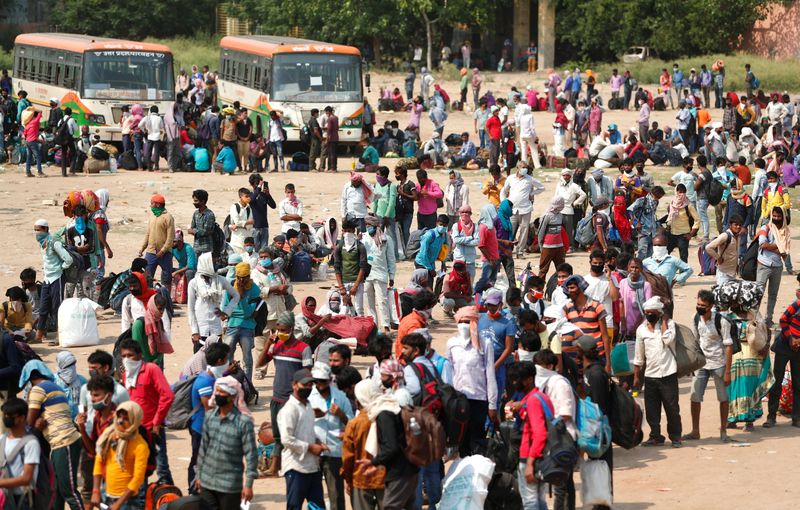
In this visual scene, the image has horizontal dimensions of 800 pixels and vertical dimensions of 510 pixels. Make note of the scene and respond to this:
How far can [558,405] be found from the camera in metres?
8.87

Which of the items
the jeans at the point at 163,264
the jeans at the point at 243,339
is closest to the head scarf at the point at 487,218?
the jeans at the point at 163,264

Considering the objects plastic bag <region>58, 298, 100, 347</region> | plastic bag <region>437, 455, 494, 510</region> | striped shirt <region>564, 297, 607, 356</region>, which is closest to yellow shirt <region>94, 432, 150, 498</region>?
plastic bag <region>437, 455, 494, 510</region>

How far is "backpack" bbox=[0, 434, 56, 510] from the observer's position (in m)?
8.12

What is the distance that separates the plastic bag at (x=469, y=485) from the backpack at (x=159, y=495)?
1.73 meters

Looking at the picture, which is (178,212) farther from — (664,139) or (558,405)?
(558,405)

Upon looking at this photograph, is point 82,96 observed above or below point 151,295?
above

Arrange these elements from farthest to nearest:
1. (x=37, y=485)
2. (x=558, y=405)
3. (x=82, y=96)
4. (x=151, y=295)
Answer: (x=82, y=96), (x=151, y=295), (x=558, y=405), (x=37, y=485)

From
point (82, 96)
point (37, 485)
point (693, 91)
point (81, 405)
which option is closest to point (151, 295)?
point (81, 405)

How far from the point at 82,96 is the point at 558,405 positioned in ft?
73.9

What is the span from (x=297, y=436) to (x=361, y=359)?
17.7 feet

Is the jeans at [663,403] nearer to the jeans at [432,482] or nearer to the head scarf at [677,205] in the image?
the jeans at [432,482]

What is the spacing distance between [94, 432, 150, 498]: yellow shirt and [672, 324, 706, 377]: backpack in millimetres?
4714

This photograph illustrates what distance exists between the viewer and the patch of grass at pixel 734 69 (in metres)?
42.6

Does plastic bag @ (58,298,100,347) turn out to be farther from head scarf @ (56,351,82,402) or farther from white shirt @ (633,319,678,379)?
white shirt @ (633,319,678,379)
